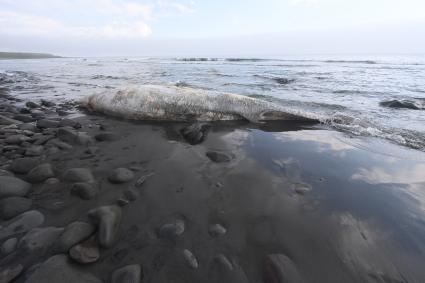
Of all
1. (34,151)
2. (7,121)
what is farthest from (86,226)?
(7,121)

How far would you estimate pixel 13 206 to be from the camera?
2.78 meters

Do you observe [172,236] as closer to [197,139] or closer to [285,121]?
[197,139]

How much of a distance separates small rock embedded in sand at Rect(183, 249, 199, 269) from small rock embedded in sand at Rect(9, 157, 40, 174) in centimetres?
262

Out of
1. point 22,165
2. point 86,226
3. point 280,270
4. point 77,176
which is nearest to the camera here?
point 280,270

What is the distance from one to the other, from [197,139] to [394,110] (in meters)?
6.82

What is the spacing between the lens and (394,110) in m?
8.49

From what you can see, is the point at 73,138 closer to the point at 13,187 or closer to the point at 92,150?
the point at 92,150

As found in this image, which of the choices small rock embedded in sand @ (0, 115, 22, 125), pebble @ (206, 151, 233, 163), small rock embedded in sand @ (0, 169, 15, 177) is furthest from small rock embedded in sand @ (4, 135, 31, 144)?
pebble @ (206, 151, 233, 163)

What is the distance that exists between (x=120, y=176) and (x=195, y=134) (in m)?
2.02

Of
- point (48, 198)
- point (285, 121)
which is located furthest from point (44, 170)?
point (285, 121)

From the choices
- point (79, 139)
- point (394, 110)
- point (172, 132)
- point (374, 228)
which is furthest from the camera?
point (394, 110)

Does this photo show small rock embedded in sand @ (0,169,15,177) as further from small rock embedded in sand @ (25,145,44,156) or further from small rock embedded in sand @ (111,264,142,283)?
small rock embedded in sand @ (111,264,142,283)

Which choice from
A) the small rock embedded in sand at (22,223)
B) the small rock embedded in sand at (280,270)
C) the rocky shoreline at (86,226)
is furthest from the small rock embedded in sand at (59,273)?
the small rock embedded in sand at (280,270)

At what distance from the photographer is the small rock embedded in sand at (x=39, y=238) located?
7.61 feet
